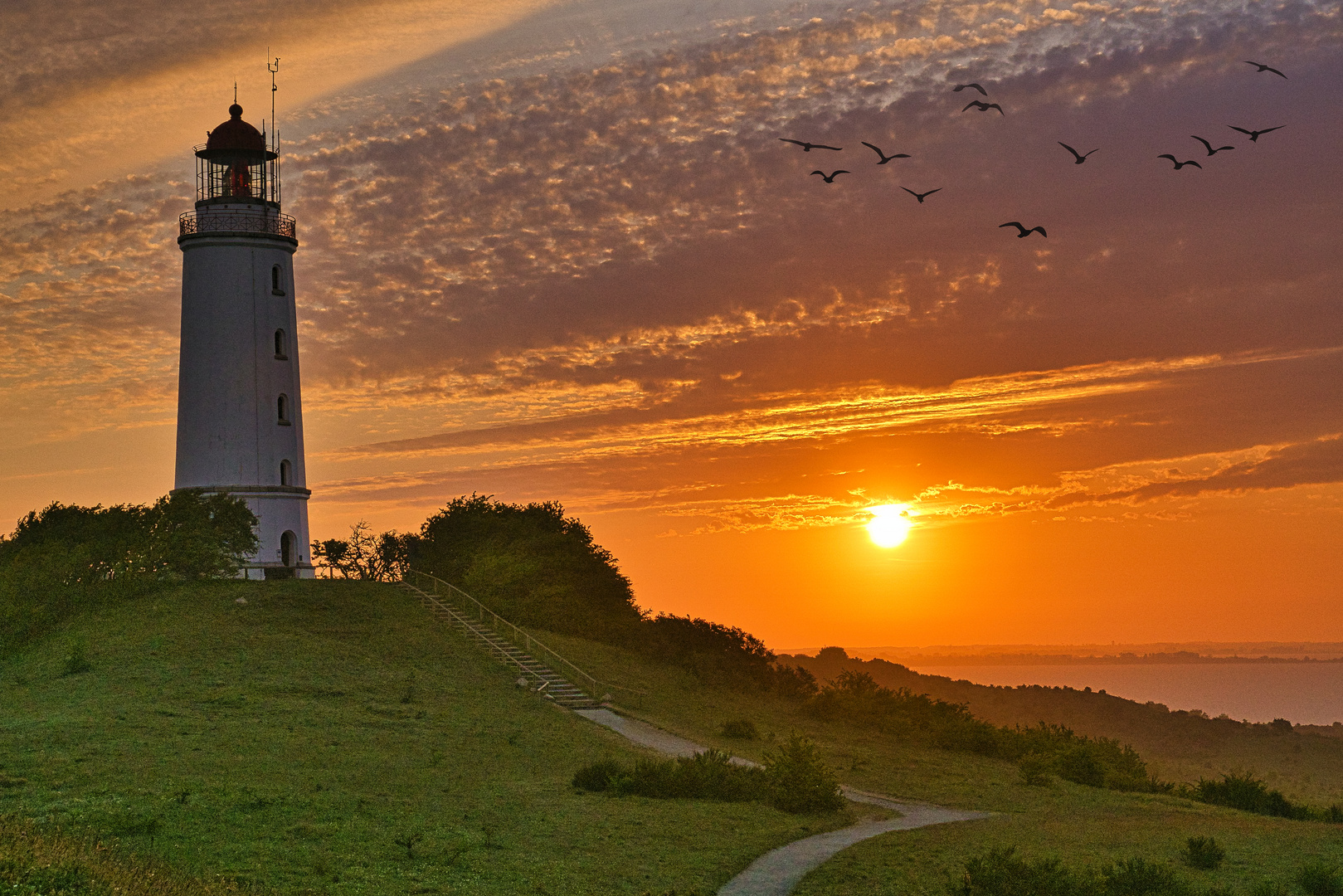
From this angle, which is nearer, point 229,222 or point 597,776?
point 597,776

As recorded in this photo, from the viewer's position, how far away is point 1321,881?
21891mm

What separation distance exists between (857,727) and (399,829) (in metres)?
28.4

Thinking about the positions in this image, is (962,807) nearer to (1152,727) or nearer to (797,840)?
(797,840)

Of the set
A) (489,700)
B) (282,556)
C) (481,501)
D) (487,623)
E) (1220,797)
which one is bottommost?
(1220,797)

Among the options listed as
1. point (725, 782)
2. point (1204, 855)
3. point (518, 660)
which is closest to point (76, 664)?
point (518, 660)

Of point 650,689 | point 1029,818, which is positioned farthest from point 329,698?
point 1029,818

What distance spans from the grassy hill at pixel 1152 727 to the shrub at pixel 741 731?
3649 centimetres

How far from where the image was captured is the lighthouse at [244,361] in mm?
53906

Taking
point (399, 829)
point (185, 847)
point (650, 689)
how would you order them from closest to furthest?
point (185, 847) → point (399, 829) → point (650, 689)

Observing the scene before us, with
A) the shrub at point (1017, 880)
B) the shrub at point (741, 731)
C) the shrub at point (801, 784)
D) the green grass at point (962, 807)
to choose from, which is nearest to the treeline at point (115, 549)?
the green grass at point (962, 807)

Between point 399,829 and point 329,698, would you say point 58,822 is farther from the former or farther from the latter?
point 329,698

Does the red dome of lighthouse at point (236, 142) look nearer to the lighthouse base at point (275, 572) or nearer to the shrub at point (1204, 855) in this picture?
the lighthouse base at point (275, 572)

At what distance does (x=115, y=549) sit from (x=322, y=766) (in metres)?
25.8

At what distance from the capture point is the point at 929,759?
136 ft
